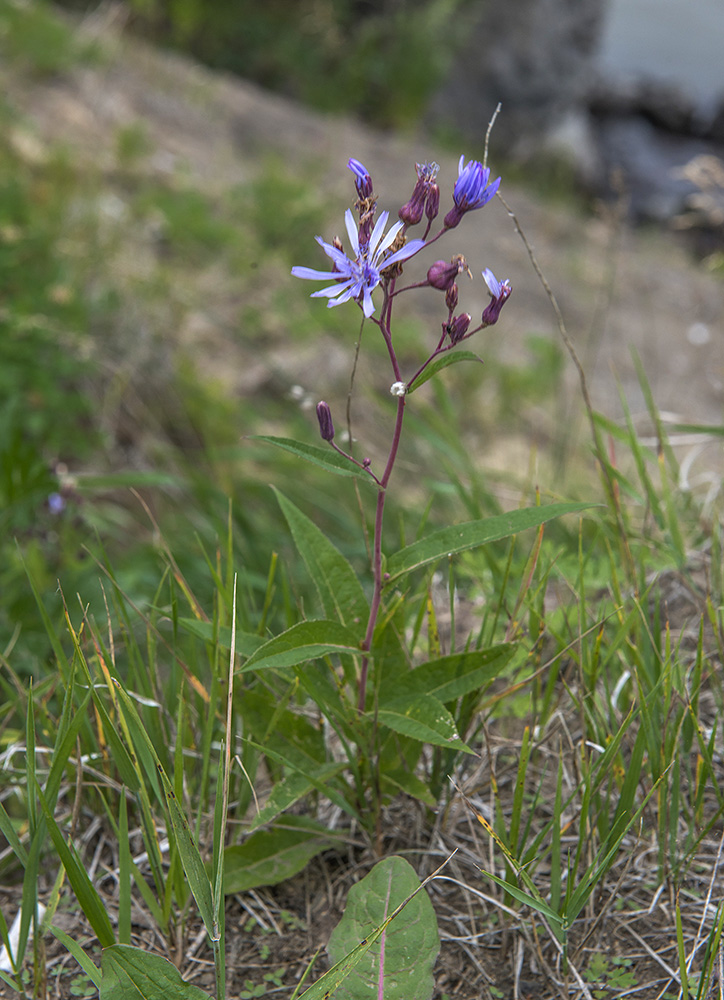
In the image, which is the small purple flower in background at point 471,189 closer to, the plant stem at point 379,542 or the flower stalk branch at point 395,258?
the flower stalk branch at point 395,258

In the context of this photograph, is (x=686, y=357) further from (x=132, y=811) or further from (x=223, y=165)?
(x=132, y=811)

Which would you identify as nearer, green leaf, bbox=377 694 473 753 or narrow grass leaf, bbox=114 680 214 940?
narrow grass leaf, bbox=114 680 214 940

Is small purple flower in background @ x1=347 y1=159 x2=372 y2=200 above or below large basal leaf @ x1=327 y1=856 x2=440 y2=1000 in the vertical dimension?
above

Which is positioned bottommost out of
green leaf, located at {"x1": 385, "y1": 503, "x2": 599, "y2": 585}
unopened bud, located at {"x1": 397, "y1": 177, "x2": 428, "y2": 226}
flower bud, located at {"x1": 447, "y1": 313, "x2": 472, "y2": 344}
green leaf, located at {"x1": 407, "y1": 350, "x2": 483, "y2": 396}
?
green leaf, located at {"x1": 385, "y1": 503, "x2": 599, "y2": 585}

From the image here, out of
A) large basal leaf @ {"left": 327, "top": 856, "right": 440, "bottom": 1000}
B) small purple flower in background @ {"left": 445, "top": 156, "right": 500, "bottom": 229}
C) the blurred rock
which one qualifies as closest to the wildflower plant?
small purple flower in background @ {"left": 445, "top": 156, "right": 500, "bottom": 229}

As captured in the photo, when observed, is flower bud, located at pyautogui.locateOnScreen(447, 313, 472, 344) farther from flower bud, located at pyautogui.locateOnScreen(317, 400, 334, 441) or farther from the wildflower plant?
flower bud, located at pyautogui.locateOnScreen(317, 400, 334, 441)

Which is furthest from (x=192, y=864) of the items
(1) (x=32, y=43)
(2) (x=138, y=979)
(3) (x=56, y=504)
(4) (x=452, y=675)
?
(1) (x=32, y=43)

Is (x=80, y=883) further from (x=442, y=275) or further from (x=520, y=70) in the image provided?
(x=520, y=70)
